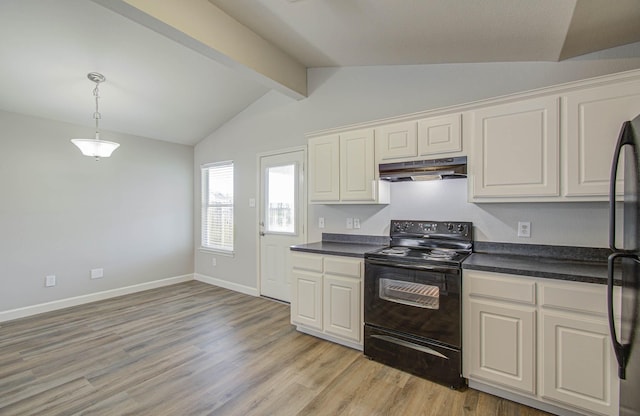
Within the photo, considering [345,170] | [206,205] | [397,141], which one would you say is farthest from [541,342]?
[206,205]

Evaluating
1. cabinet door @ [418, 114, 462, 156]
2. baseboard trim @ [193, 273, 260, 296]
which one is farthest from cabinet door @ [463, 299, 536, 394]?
baseboard trim @ [193, 273, 260, 296]

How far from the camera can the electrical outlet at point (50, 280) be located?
3738 mm

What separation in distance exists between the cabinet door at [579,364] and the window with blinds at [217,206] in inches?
162

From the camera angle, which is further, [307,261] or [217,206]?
[217,206]

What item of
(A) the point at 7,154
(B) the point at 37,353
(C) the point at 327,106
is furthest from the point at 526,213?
(A) the point at 7,154

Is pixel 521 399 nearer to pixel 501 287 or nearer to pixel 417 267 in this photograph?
pixel 501 287

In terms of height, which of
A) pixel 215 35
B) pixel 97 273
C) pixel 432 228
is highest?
pixel 215 35

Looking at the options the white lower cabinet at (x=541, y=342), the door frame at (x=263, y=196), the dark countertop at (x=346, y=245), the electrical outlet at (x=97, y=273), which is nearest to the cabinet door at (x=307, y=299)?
the dark countertop at (x=346, y=245)

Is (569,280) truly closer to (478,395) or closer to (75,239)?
(478,395)

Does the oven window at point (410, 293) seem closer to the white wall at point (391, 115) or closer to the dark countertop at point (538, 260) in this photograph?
the dark countertop at point (538, 260)

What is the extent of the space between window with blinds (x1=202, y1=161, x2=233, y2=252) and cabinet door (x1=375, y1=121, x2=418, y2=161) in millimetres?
2795

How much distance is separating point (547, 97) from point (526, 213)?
0.90 m

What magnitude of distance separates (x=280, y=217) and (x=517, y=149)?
2.87 m

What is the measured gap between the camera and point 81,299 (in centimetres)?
402
